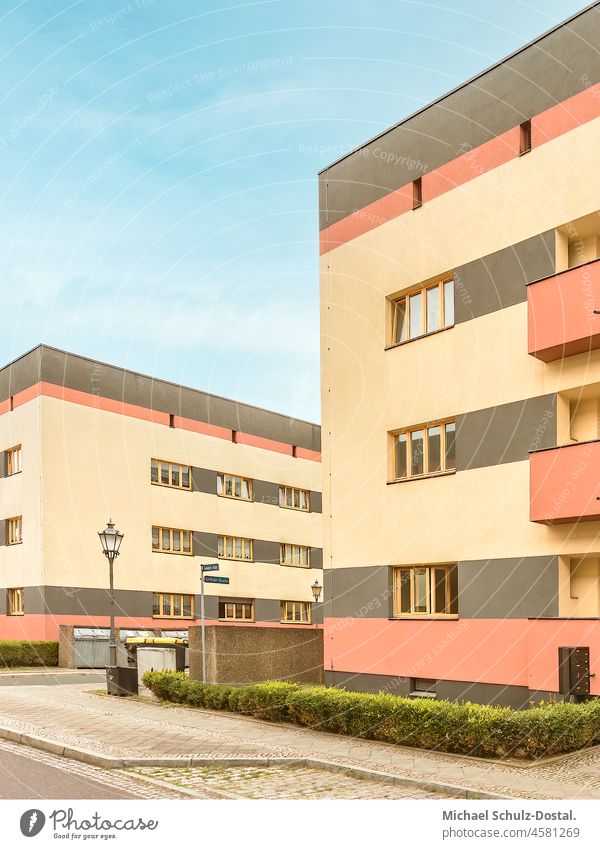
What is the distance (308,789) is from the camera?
9.62 meters

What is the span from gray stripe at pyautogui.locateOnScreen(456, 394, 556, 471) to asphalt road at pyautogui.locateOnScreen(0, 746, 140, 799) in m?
9.41

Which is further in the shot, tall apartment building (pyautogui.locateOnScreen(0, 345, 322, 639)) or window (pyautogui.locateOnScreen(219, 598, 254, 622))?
window (pyautogui.locateOnScreen(219, 598, 254, 622))

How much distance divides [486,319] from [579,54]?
5.04 m

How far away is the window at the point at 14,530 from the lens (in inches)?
1393

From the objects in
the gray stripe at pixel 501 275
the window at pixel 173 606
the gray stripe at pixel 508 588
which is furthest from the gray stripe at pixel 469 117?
the window at pixel 173 606

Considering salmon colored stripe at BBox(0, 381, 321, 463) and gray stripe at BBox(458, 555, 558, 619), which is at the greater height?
salmon colored stripe at BBox(0, 381, 321, 463)

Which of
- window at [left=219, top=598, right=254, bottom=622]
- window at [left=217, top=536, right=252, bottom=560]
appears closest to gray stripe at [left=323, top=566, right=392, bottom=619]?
window at [left=217, top=536, right=252, bottom=560]

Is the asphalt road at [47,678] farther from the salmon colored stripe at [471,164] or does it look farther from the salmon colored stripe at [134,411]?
the salmon colored stripe at [471,164]

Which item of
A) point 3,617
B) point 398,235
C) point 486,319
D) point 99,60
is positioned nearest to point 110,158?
point 99,60

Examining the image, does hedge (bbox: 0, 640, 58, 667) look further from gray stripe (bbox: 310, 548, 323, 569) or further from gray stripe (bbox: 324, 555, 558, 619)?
gray stripe (bbox: 310, 548, 323, 569)

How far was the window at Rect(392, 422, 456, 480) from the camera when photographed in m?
17.8

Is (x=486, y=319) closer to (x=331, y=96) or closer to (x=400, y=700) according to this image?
(x=331, y=96)

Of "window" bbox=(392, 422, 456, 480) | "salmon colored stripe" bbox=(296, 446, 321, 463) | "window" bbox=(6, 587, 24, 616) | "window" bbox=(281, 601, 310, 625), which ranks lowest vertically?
"window" bbox=(281, 601, 310, 625)

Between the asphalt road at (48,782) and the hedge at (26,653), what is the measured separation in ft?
70.6
